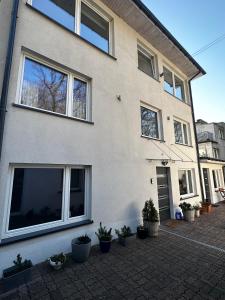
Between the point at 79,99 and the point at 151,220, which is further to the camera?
the point at 151,220

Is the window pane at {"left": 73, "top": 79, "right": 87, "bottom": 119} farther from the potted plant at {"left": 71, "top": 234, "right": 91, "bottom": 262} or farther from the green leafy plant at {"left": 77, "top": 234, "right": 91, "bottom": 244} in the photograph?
the potted plant at {"left": 71, "top": 234, "right": 91, "bottom": 262}

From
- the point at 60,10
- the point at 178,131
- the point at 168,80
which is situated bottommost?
the point at 178,131

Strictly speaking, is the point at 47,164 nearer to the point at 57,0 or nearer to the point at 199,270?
the point at 199,270

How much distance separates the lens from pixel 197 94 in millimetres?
12328

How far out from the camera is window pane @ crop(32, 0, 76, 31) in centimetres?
522

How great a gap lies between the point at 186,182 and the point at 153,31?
8300mm

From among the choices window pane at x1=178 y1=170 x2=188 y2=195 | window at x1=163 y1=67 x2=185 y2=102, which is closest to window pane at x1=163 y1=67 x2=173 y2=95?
window at x1=163 y1=67 x2=185 y2=102

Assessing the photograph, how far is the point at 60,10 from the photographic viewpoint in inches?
223

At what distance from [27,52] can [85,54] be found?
→ 6.38 feet

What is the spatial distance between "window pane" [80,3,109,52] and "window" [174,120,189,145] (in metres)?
6.05

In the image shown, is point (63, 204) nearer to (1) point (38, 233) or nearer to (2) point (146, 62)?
(1) point (38, 233)

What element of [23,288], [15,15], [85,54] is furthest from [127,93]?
[23,288]

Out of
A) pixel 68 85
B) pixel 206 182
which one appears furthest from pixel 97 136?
pixel 206 182

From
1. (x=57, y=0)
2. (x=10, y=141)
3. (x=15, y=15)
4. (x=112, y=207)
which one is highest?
(x=57, y=0)
